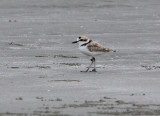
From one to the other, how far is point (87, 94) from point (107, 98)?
24.4 inches

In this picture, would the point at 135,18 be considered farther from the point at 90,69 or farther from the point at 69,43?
the point at 90,69

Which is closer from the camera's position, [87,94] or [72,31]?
[87,94]

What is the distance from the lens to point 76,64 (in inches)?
700

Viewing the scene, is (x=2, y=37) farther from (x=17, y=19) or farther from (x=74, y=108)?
(x=74, y=108)

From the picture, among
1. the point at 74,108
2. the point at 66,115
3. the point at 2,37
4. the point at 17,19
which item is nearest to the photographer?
the point at 66,115

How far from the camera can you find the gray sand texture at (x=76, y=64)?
38.5 feet

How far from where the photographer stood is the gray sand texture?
11.7 meters

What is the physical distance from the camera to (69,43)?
2308cm

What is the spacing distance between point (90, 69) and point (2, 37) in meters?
8.35

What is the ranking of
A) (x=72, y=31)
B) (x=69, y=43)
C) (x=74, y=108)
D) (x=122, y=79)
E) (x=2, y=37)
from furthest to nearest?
(x=72, y=31)
(x=2, y=37)
(x=69, y=43)
(x=122, y=79)
(x=74, y=108)

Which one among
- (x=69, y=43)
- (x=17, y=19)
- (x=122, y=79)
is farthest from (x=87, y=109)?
(x=17, y=19)

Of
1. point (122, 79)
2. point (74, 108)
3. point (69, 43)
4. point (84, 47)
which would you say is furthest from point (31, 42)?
point (74, 108)

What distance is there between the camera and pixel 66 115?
10.7 meters

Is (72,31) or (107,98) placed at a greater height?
(72,31)
